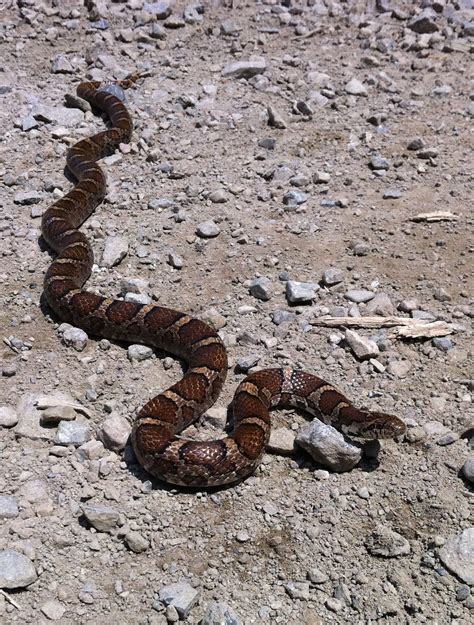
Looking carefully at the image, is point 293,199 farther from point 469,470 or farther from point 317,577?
point 317,577

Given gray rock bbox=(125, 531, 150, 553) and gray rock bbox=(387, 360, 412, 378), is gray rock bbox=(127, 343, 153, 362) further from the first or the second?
gray rock bbox=(387, 360, 412, 378)

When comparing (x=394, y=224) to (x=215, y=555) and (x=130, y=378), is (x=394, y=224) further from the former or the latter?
(x=215, y=555)

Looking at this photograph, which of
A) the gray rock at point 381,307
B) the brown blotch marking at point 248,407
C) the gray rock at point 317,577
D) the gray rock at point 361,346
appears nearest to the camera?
the gray rock at point 317,577

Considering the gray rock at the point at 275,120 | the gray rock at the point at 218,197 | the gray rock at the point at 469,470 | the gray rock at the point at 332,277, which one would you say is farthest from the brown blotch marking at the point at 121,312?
the gray rock at the point at 275,120

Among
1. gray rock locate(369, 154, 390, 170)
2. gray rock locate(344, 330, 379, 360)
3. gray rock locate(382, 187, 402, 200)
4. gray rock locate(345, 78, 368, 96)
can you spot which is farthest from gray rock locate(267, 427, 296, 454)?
gray rock locate(345, 78, 368, 96)

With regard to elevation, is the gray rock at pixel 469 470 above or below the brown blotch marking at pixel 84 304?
above

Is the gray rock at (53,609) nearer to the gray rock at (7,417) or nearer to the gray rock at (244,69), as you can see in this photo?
the gray rock at (7,417)

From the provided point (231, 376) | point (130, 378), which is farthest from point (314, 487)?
point (130, 378)
